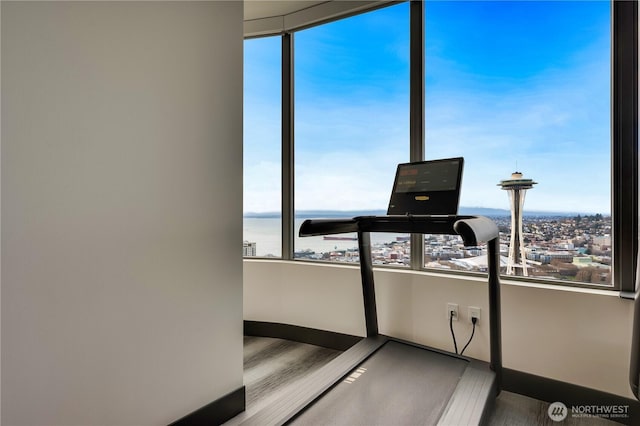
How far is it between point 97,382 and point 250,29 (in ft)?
9.51

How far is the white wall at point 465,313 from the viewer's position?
1778mm

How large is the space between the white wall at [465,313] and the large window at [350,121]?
0.89 feet

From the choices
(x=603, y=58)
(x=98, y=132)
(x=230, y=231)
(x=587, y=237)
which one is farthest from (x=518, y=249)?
(x=98, y=132)

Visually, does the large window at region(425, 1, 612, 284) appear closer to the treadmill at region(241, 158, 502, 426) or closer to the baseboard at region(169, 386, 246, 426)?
the treadmill at region(241, 158, 502, 426)

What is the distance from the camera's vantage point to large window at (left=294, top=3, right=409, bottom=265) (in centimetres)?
262

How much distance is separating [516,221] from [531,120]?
65 centimetres

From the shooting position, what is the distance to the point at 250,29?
3047 millimetres

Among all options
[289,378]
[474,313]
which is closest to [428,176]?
[474,313]

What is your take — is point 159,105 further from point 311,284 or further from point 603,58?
point 603,58

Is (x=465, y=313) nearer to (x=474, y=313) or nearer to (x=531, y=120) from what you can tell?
(x=474, y=313)

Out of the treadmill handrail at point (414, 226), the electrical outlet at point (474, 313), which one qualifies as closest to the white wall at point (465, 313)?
the electrical outlet at point (474, 313)

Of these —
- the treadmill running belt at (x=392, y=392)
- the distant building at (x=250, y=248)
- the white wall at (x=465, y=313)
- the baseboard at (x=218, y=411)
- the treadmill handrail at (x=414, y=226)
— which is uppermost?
the treadmill handrail at (x=414, y=226)

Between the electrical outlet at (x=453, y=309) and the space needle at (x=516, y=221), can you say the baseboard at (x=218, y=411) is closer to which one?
the electrical outlet at (x=453, y=309)

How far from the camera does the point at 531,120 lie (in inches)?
84.4
